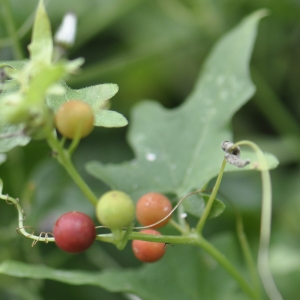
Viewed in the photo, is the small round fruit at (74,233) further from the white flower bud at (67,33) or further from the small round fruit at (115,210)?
the white flower bud at (67,33)

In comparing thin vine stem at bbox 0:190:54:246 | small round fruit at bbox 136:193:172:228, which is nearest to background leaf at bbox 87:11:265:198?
small round fruit at bbox 136:193:172:228

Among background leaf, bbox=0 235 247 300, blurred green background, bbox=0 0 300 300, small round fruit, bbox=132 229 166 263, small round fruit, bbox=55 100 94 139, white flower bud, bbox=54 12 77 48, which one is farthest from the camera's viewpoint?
blurred green background, bbox=0 0 300 300

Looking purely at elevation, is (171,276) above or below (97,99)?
below

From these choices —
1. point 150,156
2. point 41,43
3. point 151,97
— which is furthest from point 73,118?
point 151,97

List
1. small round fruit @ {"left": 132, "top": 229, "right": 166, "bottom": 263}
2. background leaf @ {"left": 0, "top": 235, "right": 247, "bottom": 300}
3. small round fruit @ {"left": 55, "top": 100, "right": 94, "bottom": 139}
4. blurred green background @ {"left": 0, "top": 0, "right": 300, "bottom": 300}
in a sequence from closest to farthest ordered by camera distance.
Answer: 1. small round fruit @ {"left": 55, "top": 100, "right": 94, "bottom": 139}
2. small round fruit @ {"left": 132, "top": 229, "right": 166, "bottom": 263}
3. background leaf @ {"left": 0, "top": 235, "right": 247, "bottom": 300}
4. blurred green background @ {"left": 0, "top": 0, "right": 300, "bottom": 300}

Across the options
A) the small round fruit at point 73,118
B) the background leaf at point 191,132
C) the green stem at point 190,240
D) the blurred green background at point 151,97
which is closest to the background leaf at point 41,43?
the small round fruit at point 73,118

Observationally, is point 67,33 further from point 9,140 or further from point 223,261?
point 223,261

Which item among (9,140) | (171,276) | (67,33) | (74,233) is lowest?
(171,276)

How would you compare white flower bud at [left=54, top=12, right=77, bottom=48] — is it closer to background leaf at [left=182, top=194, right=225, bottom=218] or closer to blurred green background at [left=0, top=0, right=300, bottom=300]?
blurred green background at [left=0, top=0, right=300, bottom=300]
